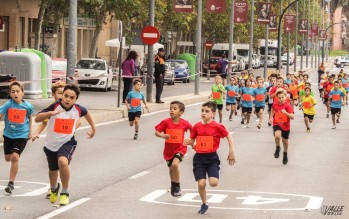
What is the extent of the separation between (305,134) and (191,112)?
354 inches

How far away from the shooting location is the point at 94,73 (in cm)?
4950

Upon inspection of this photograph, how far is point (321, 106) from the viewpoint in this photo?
47.1 meters

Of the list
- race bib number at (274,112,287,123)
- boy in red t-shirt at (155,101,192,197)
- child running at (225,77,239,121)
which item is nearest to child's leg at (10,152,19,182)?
boy in red t-shirt at (155,101,192,197)

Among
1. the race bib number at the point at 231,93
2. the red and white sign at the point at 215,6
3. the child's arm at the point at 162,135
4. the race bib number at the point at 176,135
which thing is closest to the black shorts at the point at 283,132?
the race bib number at the point at 176,135

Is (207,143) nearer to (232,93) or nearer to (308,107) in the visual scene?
(308,107)

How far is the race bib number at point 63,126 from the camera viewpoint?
44.0ft

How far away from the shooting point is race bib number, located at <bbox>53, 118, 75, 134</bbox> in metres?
13.4

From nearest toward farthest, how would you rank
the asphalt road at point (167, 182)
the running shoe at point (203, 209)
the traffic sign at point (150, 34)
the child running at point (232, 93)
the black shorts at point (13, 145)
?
1. the running shoe at point (203, 209)
2. the asphalt road at point (167, 182)
3. the black shorts at point (13, 145)
4. the child running at point (232, 93)
5. the traffic sign at point (150, 34)

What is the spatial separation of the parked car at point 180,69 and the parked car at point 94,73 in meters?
15.4

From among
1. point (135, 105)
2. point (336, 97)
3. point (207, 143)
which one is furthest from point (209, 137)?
point (336, 97)

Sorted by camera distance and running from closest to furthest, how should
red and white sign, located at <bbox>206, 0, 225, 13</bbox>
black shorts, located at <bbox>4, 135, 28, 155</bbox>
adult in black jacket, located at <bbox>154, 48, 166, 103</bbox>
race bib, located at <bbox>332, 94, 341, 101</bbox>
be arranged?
black shorts, located at <bbox>4, 135, 28, 155</bbox> → race bib, located at <bbox>332, 94, 341, 101</bbox> → adult in black jacket, located at <bbox>154, 48, 166, 103</bbox> → red and white sign, located at <bbox>206, 0, 225, 13</bbox>

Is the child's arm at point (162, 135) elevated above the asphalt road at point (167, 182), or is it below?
above

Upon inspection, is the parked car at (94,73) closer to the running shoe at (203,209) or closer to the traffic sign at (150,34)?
the traffic sign at (150,34)

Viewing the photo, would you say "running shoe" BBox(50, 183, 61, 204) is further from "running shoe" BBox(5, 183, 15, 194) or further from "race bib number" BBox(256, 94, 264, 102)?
"race bib number" BBox(256, 94, 264, 102)
